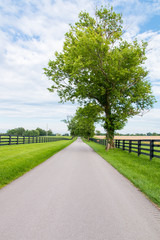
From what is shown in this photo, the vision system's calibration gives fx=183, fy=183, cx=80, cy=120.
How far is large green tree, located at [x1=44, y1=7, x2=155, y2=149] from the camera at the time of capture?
16.4 meters

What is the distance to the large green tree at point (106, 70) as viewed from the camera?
16.4 m

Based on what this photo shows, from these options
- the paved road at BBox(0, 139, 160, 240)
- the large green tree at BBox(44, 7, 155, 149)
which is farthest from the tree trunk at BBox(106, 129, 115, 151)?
the paved road at BBox(0, 139, 160, 240)

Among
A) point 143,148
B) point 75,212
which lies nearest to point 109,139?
point 143,148

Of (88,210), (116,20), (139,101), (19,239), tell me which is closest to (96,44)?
(116,20)

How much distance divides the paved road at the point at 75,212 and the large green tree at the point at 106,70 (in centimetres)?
1281

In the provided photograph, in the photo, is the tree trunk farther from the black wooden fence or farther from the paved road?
the paved road

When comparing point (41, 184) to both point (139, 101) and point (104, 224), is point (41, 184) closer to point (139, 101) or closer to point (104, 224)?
point (104, 224)

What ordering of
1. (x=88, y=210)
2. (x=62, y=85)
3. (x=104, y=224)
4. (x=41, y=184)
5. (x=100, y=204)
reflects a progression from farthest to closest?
1. (x=62, y=85)
2. (x=41, y=184)
3. (x=100, y=204)
4. (x=88, y=210)
5. (x=104, y=224)

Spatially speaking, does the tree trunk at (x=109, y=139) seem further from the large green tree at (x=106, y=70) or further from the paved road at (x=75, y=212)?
the paved road at (x=75, y=212)

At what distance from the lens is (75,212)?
3.62 metres

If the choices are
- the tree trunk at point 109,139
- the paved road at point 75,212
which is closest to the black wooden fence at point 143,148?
the tree trunk at point 109,139

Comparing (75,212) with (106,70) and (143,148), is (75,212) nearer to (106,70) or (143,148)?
(143,148)

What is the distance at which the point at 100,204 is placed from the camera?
13.5ft

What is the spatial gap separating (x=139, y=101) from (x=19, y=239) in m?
19.4
